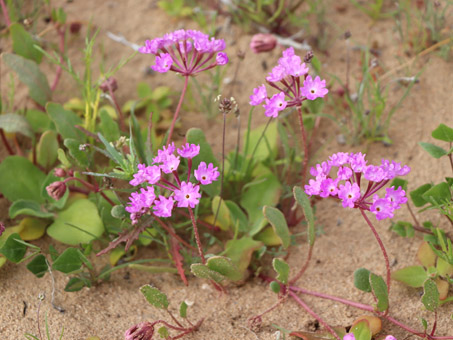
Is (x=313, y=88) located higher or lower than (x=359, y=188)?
higher

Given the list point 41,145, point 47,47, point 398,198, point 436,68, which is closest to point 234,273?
point 398,198

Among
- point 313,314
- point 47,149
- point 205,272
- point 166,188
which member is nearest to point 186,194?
point 166,188

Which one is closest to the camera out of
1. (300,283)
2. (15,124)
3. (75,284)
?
(75,284)

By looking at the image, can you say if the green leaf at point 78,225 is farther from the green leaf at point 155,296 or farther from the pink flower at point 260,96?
the pink flower at point 260,96

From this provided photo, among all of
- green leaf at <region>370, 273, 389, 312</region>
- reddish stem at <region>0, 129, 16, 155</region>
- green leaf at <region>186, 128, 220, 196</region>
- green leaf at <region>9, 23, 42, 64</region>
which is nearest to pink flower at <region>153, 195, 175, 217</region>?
green leaf at <region>186, 128, 220, 196</region>

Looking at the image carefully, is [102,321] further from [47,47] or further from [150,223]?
[47,47]

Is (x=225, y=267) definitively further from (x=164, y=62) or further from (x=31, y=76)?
(x=31, y=76)

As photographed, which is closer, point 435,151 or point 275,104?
point 275,104
